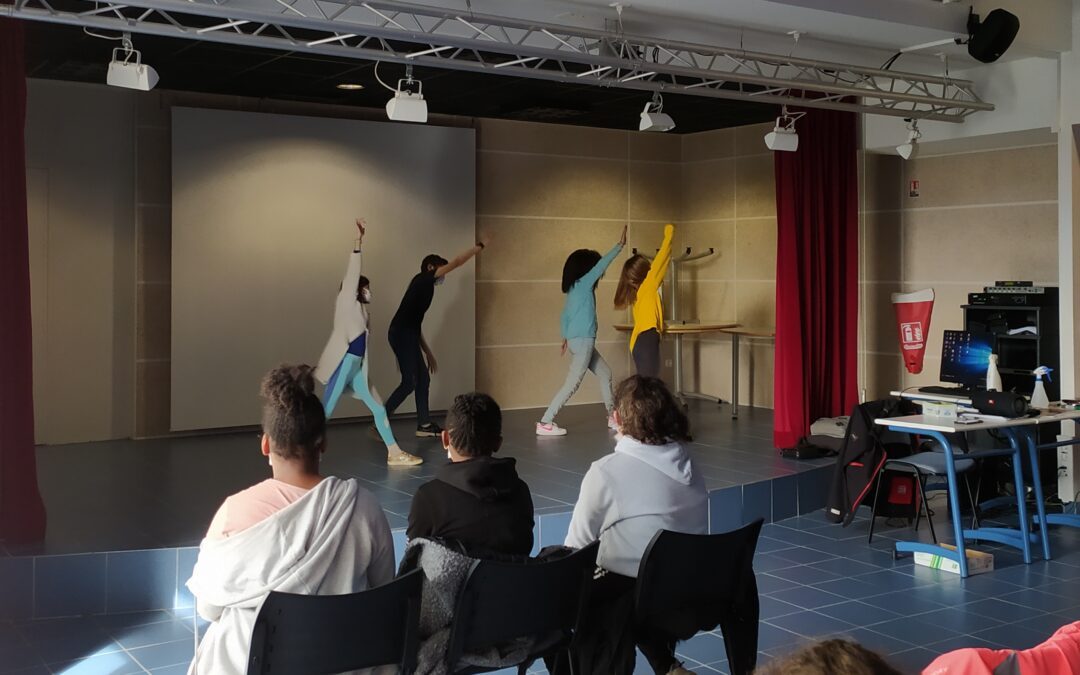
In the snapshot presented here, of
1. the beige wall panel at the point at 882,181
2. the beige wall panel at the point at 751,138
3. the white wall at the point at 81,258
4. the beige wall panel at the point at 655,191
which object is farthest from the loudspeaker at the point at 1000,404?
the white wall at the point at 81,258

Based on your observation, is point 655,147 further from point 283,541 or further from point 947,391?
point 283,541

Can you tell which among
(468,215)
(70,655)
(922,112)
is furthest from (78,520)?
(922,112)

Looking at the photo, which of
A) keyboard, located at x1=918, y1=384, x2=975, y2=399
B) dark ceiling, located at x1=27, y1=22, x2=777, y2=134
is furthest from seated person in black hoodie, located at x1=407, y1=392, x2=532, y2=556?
dark ceiling, located at x1=27, y1=22, x2=777, y2=134

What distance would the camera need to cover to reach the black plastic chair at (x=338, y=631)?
253 cm

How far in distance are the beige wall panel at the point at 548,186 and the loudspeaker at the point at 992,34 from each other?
15.1 ft

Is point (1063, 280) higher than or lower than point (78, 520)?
higher

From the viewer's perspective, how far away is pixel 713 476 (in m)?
6.96

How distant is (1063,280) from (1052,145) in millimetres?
1449

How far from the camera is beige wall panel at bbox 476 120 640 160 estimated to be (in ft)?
33.8

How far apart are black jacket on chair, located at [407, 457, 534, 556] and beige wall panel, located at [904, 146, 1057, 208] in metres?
6.54

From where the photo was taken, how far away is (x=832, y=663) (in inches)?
44.0

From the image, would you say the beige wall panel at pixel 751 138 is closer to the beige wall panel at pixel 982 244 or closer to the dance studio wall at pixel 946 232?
the dance studio wall at pixel 946 232

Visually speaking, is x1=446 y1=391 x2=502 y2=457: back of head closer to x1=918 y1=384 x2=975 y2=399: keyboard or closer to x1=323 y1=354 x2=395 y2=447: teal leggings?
x1=323 y1=354 x2=395 y2=447: teal leggings

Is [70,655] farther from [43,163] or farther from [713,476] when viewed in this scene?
[43,163]
